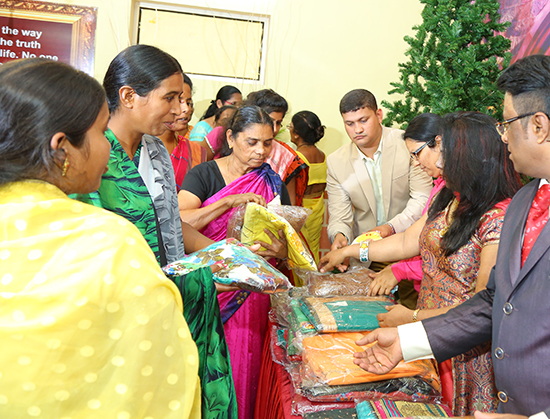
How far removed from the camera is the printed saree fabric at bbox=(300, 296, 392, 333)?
5.16 ft

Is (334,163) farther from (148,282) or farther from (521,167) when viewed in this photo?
(148,282)

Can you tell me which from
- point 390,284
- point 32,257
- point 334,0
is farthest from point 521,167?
point 334,0

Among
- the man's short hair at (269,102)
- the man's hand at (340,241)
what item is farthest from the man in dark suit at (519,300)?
the man's short hair at (269,102)

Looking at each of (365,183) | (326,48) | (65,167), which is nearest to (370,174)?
(365,183)

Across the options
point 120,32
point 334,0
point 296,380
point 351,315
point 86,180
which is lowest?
→ point 296,380

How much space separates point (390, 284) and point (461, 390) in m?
0.55

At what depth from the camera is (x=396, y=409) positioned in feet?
4.13

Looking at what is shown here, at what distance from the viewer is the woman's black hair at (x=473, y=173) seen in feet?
5.11

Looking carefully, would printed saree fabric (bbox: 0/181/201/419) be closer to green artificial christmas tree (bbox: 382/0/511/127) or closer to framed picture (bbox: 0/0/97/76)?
green artificial christmas tree (bbox: 382/0/511/127)

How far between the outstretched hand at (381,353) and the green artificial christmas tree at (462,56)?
6.30ft

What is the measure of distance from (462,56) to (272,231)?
72.6 inches

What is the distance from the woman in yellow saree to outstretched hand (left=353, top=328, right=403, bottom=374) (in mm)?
661

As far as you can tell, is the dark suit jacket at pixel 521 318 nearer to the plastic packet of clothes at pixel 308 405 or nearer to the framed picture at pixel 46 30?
the plastic packet of clothes at pixel 308 405

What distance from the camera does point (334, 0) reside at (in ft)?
16.2
